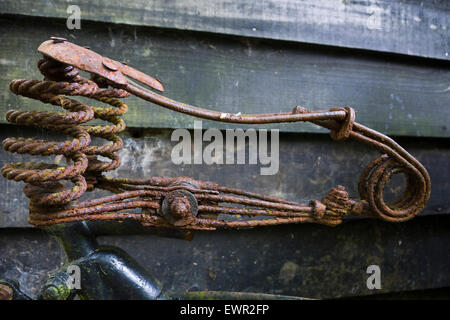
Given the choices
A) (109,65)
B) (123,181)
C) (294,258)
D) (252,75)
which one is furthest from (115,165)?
(294,258)

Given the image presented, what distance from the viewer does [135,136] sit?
0.91 metres

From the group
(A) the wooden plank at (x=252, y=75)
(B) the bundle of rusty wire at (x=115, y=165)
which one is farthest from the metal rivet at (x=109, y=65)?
(A) the wooden plank at (x=252, y=75)

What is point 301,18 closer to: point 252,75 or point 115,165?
point 252,75

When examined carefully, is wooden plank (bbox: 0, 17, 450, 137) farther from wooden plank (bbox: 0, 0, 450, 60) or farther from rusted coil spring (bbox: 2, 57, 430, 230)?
rusted coil spring (bbox: 2, 57, 430, 230)

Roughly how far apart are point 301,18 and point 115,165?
625 mm

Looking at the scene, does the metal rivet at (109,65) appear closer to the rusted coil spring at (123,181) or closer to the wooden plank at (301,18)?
the rusted coil spring at (123,181)

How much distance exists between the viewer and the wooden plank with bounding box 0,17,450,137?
0.82 meters

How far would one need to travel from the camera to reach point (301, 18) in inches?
36.9

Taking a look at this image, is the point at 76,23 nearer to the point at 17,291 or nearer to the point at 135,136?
the point at 135,136

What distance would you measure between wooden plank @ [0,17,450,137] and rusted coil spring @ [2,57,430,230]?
0.25 m

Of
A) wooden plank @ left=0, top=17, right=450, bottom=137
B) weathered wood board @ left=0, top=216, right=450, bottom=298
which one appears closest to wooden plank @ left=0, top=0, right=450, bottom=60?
wooden plank @ left=0, top=17, right=450, bottom=137

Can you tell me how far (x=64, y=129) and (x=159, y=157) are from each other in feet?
1.16

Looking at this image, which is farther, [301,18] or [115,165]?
[301,18]
